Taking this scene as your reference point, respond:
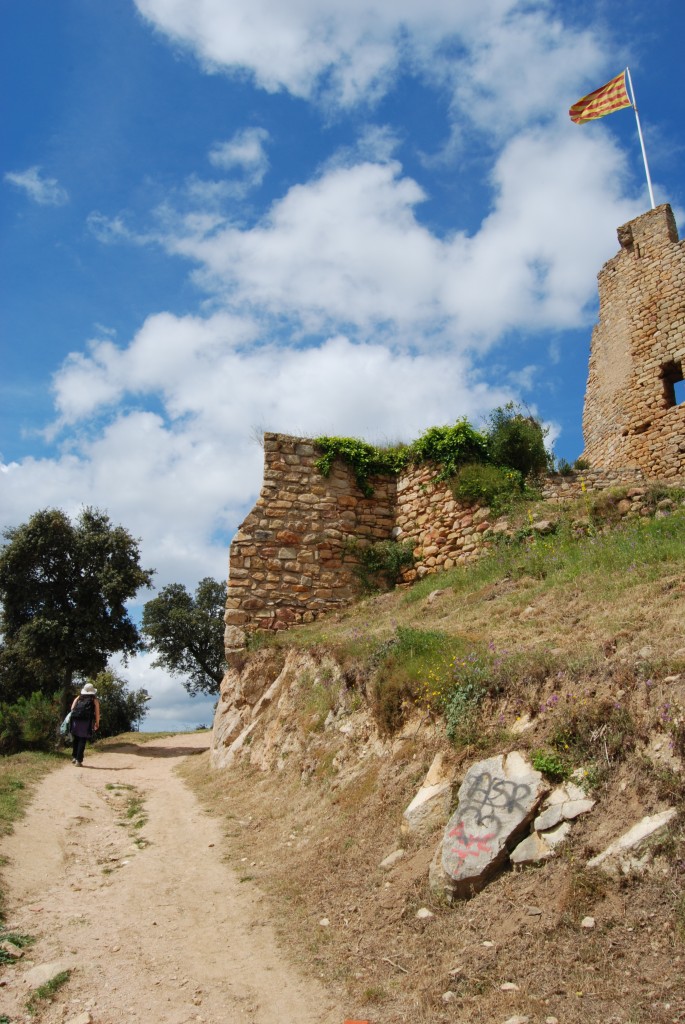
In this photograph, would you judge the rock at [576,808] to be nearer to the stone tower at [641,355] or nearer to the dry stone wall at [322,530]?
the dry stone wall at [322,530]

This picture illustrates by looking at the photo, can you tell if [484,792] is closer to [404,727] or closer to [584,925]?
[584,925]

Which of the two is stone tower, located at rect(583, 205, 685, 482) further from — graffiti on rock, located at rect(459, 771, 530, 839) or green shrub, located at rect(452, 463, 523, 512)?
graffiti on rock, located at rect(459, 771, 530, 839)

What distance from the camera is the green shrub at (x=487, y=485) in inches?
555

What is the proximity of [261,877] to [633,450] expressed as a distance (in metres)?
13.7

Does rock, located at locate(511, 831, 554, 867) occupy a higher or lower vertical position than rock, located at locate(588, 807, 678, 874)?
lower

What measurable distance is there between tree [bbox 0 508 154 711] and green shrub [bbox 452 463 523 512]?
11957 millimetres

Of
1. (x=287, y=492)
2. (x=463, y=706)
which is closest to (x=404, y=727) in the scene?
Result: (x=463, y=706)

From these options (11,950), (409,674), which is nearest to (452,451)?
(409,674)

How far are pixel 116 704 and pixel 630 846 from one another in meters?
30.6

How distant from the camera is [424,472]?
15.8 m

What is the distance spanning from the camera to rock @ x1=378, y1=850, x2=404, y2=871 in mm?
6219

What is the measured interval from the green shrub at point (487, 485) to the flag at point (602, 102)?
10788 millimetres

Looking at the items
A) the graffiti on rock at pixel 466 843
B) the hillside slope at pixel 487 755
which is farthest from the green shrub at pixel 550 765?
the graffiti on rock at pixel 466 843

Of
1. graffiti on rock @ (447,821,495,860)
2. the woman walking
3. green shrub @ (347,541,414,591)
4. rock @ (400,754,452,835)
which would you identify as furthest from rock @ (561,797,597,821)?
the woman walking
